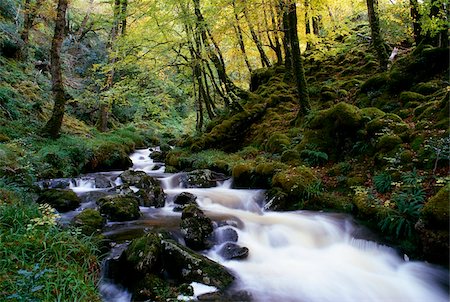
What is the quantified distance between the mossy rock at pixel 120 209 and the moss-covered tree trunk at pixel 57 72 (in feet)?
17.7

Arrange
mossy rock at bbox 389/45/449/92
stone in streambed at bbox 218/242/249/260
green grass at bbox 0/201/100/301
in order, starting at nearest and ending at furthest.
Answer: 1. green grass at bbox 0/201/100/301
2. stone in streambed at bbox 218/242/249/260
3. mossy rock at bbox 389/45/449/92

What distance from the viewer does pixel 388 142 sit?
22.9 ft

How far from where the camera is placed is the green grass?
3.21 meters

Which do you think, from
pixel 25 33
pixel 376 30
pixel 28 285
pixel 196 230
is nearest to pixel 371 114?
pixel 376 30

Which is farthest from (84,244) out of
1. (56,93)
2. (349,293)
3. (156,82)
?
(156,82)

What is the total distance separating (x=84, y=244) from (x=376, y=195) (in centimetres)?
517

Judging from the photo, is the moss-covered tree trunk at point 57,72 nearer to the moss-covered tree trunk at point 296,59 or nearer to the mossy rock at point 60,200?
the mossy rock at point 60,200

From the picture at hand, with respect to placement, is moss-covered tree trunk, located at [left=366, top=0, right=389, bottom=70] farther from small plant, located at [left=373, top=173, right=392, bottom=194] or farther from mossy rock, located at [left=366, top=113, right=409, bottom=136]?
small plant, located at [left=373, top=173, right=392, bottom=194]

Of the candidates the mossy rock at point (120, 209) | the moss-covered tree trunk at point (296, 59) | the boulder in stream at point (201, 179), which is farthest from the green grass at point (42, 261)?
the moss-covered tree trunk at point (296, 59)

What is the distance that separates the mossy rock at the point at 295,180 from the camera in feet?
23.9

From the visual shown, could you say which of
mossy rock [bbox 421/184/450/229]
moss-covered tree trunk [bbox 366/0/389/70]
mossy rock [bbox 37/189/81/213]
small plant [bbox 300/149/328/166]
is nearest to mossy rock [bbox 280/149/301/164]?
small plant [bbox 300/149/328/166]

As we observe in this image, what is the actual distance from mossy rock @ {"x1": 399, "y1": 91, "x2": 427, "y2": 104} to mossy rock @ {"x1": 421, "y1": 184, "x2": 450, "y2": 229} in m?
4.59

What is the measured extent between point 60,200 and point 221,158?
6.07 metres

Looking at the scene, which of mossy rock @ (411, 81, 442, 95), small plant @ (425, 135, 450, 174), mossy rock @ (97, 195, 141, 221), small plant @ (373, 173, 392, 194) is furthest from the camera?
mossy rock @ (411, 81, 442, 95)
